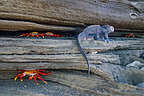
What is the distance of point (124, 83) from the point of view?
283 centimetres

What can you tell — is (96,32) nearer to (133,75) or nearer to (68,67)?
(68,67)

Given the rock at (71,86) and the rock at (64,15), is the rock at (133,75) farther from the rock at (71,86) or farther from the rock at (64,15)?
the rock at (64,15)

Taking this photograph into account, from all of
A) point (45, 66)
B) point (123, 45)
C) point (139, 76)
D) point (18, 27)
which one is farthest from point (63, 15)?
point (139, 76)

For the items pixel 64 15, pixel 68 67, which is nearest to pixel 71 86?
pixel 68 67

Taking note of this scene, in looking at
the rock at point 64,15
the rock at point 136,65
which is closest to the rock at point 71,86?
the rock at point 136,65

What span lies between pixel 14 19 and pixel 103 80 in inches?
99.9

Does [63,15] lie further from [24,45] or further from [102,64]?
[102,64]

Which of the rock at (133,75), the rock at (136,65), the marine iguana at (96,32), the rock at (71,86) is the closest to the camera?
the rock at (71,86)

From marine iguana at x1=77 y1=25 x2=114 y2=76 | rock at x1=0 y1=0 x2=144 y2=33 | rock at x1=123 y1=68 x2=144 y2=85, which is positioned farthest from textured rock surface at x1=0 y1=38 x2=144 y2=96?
rock at x1=0 y1=0 x2=144 y2=33

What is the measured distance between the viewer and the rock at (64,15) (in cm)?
311

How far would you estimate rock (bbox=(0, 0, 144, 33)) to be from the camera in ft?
10.2

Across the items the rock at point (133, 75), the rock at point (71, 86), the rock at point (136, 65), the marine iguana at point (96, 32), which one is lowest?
the rock at point (71, 86)

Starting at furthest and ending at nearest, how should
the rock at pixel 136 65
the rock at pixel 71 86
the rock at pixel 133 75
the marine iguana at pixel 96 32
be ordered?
the marine iguana at pixel 96 32 < the rock at pixel 136 65 < the rock at pixel 133 75 < the rock at pixel 71 86

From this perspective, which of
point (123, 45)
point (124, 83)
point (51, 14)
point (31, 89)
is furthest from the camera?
point (123, 45)
